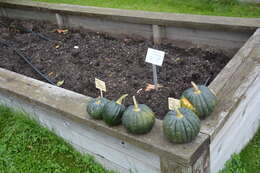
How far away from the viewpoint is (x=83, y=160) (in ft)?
8.61

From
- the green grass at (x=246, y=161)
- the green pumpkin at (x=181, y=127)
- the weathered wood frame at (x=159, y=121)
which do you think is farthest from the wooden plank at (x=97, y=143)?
the green grass at (x=246, y=161)

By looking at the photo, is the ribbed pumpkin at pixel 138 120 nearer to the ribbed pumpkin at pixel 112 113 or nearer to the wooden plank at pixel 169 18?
the ribbed pumpkin at pixel 112 113

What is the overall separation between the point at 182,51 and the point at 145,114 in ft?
6.06

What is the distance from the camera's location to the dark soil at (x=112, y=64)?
2979 mm

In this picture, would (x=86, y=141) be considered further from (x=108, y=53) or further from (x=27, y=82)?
(x=108, y=53)

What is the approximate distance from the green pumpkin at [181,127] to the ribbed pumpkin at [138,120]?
14 cm

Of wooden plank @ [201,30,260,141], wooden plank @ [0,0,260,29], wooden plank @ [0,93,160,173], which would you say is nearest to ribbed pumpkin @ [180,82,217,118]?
wooden plank @ [201,30,260,141]

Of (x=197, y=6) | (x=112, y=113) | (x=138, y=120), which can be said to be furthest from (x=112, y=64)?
(x=197, y=6)

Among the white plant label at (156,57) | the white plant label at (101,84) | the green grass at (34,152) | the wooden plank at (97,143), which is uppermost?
the white plant label at (156,57)

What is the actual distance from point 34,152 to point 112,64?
1325mm

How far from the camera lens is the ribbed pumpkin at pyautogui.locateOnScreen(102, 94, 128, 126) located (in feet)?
6.48

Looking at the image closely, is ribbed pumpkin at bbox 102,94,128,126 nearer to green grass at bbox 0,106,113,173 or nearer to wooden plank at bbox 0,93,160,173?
wooden plank at bbox 0,93,160,173

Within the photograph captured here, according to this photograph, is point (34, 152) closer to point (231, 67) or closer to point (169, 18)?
point (231, 67)

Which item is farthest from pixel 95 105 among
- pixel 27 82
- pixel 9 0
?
pixel 9 0
